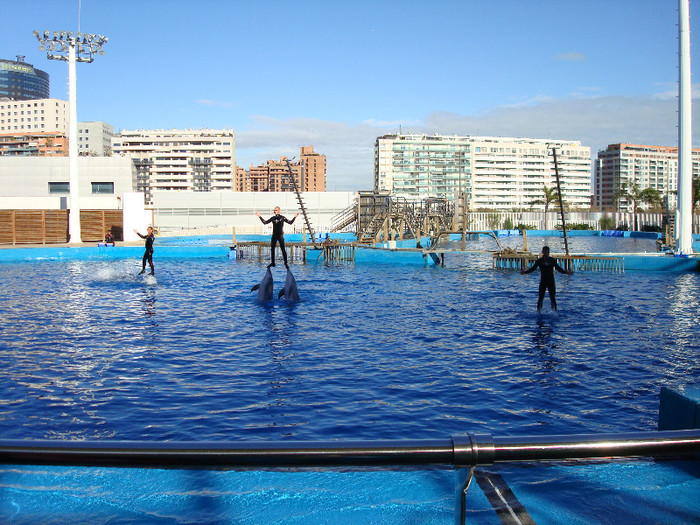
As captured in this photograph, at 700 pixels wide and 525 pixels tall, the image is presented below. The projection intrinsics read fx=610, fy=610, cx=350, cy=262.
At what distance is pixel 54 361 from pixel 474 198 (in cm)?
16357

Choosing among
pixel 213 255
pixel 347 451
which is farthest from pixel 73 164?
pixel 347 451

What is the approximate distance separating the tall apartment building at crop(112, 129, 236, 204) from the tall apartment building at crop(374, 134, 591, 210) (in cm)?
3885

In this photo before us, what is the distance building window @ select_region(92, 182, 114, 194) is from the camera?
53250 mm

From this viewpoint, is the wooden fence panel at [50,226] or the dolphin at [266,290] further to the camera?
the wooden fence panel at [50,226]

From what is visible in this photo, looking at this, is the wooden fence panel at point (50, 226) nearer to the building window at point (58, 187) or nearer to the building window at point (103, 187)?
the building window at point (103, 187)

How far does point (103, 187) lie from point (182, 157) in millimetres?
103672

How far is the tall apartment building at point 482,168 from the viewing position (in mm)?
153500

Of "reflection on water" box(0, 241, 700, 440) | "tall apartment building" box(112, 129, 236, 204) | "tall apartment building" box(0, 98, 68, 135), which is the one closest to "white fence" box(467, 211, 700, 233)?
"reflection on water" box(0, 241, 700, 440)

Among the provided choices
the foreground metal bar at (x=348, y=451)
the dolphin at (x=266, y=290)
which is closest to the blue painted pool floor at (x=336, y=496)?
the foreground metal bar at (x=348, y=451)

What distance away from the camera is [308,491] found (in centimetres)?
406

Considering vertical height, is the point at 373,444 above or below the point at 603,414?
above

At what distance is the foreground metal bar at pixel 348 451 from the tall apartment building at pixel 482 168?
14415 centimetres

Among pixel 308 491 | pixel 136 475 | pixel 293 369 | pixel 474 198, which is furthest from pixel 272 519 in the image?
pixel 474 198

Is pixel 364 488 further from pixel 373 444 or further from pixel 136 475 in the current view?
pixel 373 444
